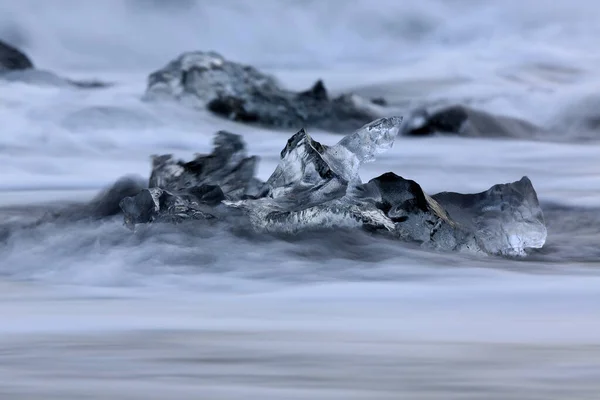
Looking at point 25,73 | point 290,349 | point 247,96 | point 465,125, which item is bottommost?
point 290,349

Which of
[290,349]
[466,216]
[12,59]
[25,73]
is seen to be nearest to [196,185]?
[466,216]

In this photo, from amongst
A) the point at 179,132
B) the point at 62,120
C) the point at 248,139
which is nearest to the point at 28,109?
the point at 62,120

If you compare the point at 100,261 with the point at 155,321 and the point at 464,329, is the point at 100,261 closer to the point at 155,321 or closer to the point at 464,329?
the point at 155,321

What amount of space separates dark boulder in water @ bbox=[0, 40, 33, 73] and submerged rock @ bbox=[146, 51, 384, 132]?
1.33 metres

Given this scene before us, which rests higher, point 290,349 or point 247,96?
point 247,96

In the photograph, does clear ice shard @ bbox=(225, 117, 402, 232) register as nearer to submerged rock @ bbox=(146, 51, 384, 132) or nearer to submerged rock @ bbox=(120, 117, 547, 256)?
submerged rock @ bbox=(120, 117, 547, 256)

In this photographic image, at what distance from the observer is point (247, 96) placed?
816cm

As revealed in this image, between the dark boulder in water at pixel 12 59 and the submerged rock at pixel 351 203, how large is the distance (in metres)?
5.95

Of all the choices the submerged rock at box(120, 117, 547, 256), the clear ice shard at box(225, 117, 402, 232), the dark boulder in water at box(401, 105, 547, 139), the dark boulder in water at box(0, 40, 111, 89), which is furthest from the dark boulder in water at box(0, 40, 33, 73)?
the clear ice shard at box(225, 117, 402, 232)

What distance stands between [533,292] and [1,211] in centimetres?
195

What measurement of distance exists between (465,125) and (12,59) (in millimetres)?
3307

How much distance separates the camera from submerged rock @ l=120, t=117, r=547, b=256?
10.7ft

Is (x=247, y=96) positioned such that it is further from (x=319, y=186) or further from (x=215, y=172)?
(x=319, y=186)

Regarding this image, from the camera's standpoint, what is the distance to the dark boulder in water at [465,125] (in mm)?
7730
